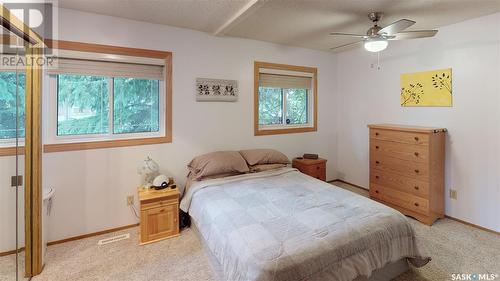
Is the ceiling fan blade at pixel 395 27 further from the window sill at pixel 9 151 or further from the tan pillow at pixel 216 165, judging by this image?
the window sill at pixel 9 151

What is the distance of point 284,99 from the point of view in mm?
4164

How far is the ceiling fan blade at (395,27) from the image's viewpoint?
83.6 inches

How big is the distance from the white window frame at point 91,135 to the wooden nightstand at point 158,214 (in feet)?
2.35

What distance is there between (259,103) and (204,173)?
1.55 meters

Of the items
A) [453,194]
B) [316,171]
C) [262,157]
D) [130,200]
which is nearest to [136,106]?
[130,200]

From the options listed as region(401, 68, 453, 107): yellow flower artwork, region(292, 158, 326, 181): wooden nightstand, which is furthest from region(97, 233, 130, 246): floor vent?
region(401, 68, 453, 107): yellow flower artwork

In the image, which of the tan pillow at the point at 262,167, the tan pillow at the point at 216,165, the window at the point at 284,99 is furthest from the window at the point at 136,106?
the window at the point at 284,99

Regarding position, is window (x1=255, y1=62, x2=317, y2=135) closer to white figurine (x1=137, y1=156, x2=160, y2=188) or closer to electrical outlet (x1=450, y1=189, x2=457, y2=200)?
white figurine (x1=137, y1=156, x2=160, y2=188)

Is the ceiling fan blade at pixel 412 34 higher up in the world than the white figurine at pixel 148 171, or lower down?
higher up

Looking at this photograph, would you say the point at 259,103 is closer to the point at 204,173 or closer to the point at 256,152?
the point at 256,152

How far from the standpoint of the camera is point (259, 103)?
385 centimetres

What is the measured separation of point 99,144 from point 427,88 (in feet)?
13.7

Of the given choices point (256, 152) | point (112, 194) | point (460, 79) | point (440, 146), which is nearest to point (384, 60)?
point (460, 79)

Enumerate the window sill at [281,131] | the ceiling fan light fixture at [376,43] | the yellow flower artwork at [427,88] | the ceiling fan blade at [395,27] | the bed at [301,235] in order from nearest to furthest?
the bed at [301,235] < the ceiling fan blade at [395,27] < the ceiling fan light fixture at [376,43] < the yellow flower artwork at [427,88] < the window sill at [281,131]
